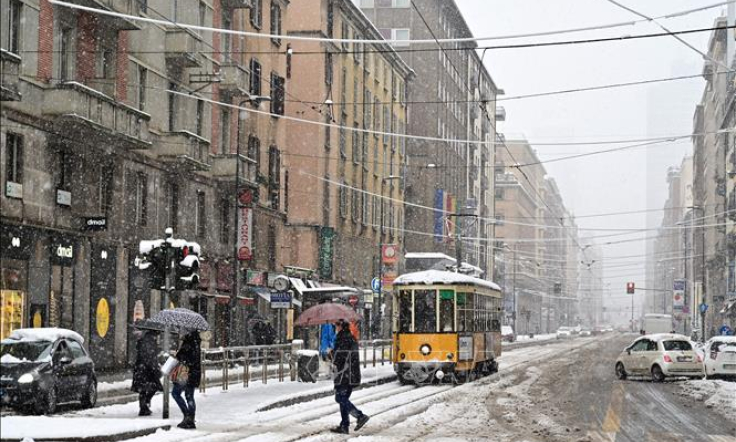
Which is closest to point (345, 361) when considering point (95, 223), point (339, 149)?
point (95, 223)

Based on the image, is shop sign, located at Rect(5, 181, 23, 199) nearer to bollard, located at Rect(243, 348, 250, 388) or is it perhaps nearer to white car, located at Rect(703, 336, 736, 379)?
bollard, located at Rect(243, 348, 250, 388)

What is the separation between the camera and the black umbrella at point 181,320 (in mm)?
17812

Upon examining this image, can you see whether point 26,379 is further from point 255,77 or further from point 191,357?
point 255,77

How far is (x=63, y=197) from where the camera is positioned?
30781 millimetres

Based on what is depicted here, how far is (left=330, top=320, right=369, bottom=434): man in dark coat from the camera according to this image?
16984mm

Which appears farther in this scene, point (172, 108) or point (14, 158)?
point (172, 108)

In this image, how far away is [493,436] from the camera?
16641 mm

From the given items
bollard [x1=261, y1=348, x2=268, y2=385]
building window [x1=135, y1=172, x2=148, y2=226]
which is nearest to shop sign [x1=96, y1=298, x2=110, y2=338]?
building window [x1=135, y1=172, x2=148, y2=226]

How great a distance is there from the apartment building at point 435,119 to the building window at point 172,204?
41870 mm

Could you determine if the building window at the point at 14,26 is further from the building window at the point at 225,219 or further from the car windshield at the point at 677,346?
the car windshield at the point at 677,346

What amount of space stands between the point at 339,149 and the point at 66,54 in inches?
1310

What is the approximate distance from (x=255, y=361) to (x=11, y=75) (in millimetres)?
8746

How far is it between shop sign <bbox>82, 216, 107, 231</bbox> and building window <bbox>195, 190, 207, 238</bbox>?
1001 centimetres

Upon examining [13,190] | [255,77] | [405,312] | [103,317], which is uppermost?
[255,77]
